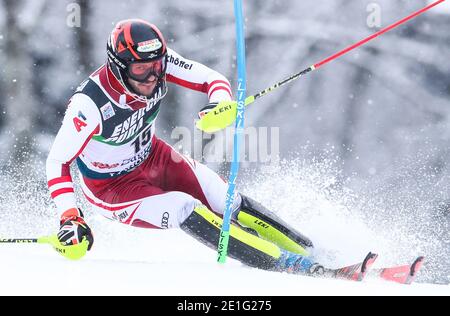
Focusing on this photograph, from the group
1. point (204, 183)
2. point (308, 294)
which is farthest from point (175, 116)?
point (308, 294)

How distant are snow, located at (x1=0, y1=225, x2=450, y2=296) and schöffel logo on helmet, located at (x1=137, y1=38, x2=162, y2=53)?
1.01m

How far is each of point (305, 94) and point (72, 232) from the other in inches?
224

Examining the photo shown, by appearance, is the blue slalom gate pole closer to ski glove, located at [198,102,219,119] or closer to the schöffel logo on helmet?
ski glove, located at [198,102,219,119]

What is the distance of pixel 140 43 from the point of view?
3.48m

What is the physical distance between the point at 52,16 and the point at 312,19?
295cm

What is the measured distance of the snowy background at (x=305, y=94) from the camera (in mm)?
7867

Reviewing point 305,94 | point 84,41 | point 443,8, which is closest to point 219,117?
point 84,41

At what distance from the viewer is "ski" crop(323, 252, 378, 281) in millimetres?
3531

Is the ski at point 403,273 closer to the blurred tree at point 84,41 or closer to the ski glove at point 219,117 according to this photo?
the ski glove at point 219,117

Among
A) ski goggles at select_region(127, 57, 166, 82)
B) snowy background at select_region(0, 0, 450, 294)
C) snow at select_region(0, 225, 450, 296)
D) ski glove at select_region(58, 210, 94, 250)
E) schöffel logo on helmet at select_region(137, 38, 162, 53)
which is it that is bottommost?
snow at select_region(0, 225, 450, 296)

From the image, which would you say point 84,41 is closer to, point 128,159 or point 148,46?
point 128,159

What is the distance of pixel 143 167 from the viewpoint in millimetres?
4039

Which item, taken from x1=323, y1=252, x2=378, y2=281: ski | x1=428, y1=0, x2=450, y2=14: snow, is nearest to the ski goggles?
x1=323, y1=252, x2=378, y2=281: ski

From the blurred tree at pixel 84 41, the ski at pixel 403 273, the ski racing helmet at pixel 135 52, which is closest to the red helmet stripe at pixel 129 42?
the ski racing helmet at pixel 135 52
